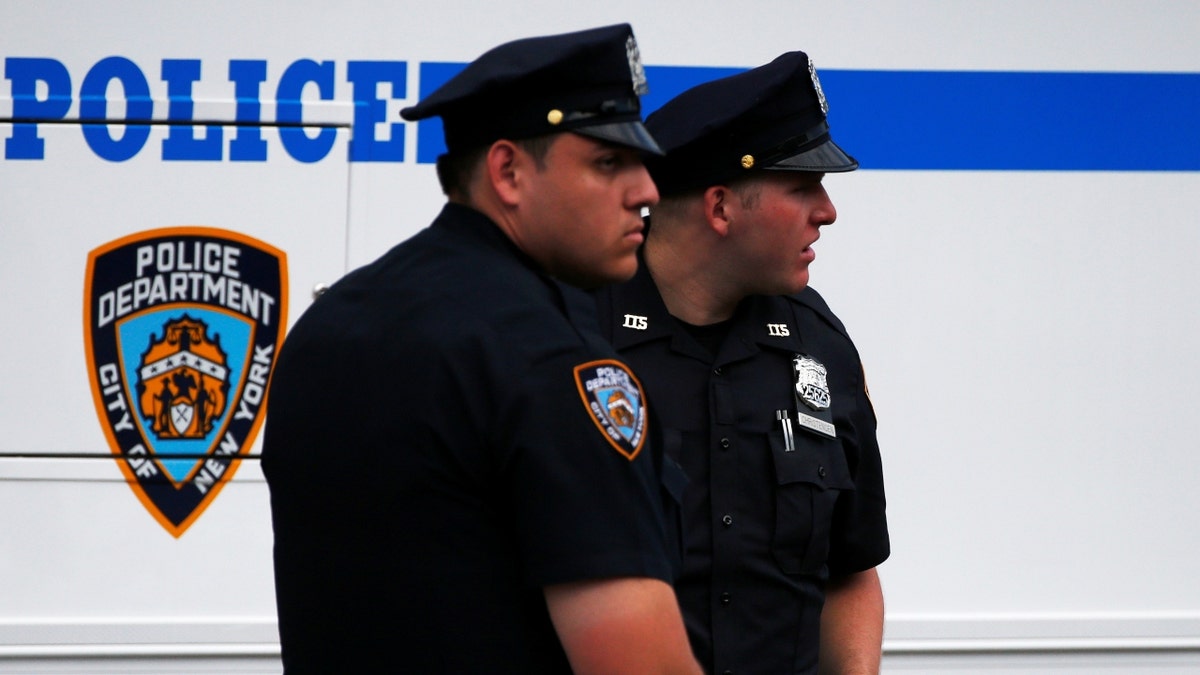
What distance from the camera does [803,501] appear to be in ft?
5.87

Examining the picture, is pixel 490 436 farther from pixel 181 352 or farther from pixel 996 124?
pixel 996 124

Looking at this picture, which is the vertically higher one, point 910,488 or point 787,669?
point 910,488

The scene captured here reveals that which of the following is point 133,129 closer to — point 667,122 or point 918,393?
point 667,122

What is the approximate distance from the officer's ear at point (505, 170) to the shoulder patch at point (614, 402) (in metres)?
0.20

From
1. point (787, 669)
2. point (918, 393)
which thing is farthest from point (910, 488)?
point (787, 669)

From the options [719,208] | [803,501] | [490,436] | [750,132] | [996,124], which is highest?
[996,124]

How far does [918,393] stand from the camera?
8.43 ft

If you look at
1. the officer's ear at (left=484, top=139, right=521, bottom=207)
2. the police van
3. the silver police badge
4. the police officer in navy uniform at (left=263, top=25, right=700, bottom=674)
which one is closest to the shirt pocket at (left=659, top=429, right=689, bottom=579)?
the police officer in navy uniform at (left=263, top=25, right=700, bottom=674)

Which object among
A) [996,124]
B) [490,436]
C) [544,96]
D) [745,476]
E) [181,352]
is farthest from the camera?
[996,124]

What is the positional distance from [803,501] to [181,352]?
4.18 ft

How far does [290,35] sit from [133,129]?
0.33 m

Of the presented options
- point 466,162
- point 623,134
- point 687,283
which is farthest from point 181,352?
point 623,134

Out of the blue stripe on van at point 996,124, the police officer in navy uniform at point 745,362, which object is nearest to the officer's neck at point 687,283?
the police officer in navy uniform at point 745,362

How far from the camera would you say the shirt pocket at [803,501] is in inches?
69.9
